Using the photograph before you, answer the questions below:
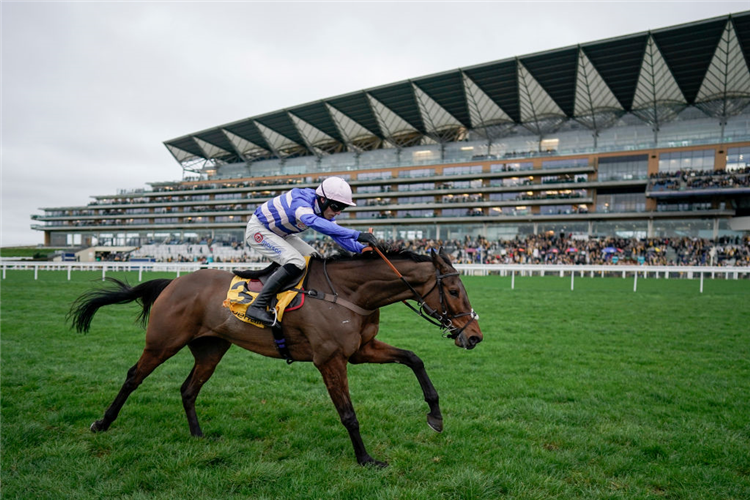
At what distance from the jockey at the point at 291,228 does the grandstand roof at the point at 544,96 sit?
4459cm

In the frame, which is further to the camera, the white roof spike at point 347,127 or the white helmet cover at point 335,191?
the white roof spike at point 347,127

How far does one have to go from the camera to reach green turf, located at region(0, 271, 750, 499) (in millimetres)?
3074

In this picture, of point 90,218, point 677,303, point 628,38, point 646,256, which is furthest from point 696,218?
point 90,218

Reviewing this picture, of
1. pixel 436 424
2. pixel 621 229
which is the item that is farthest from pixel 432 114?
pixel 436 424

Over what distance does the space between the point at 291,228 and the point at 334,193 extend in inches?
21.7

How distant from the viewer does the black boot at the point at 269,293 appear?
12.2 ft

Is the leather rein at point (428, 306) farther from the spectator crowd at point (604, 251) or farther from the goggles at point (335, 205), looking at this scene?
the spectator crowd at point (604, 251)

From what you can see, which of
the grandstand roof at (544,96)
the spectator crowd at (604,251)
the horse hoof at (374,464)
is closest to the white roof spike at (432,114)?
the grandstand roof at (544,96)

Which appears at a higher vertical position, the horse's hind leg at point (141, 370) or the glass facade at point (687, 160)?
the glass facade at point (687, 160)

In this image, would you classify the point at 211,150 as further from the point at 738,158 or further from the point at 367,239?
the point at 367,239

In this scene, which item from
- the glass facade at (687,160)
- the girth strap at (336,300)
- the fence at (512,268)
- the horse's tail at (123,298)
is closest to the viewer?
the girth strap at (336,300)

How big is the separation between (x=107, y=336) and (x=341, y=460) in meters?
6.36

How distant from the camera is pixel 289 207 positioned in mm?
3902

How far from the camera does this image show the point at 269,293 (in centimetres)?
377
